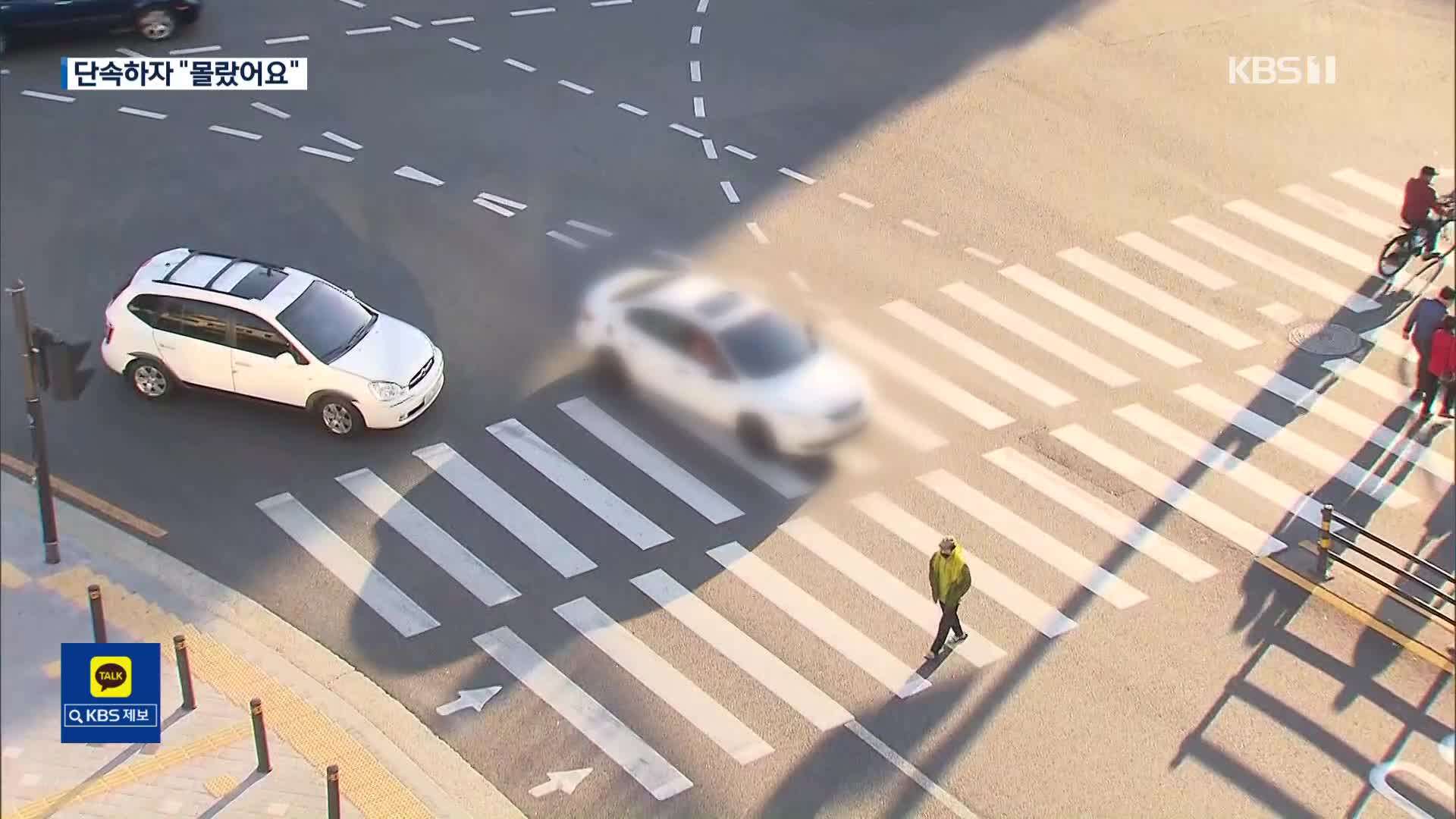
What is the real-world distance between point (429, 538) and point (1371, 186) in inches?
622

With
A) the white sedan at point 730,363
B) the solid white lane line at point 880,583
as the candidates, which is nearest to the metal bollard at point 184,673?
the solid white lane line at point 880,583

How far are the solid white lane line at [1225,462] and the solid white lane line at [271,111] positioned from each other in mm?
13847

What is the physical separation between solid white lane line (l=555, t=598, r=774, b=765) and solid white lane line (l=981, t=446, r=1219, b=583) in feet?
16.8

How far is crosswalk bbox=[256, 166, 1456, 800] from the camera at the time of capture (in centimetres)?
1759

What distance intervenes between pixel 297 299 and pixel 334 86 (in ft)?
28.6

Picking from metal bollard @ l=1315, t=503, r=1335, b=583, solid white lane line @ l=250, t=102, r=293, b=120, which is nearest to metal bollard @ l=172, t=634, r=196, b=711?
metal bollard @ l=1315, t=503, r=1335, b=583

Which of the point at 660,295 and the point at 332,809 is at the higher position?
the point at 660,295

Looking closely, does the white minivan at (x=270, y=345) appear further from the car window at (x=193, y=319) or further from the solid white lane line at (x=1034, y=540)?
the solid white lane line at (x=1034, y=540)

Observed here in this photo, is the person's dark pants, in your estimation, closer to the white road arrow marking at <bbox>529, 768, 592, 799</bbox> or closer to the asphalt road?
the asphalt road

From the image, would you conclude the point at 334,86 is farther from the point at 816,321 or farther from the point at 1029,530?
the point at 1029,530

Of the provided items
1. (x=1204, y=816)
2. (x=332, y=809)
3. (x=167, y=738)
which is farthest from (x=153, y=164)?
(x=1204, y=816)

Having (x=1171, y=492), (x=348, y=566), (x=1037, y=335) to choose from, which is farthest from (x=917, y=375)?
(x=348, y=566)

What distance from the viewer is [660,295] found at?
21562 millimetres

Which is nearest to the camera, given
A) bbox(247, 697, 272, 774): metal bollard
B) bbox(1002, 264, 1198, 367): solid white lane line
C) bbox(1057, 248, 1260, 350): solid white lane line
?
bbox(247, 697, 272, 774): metal bollard
